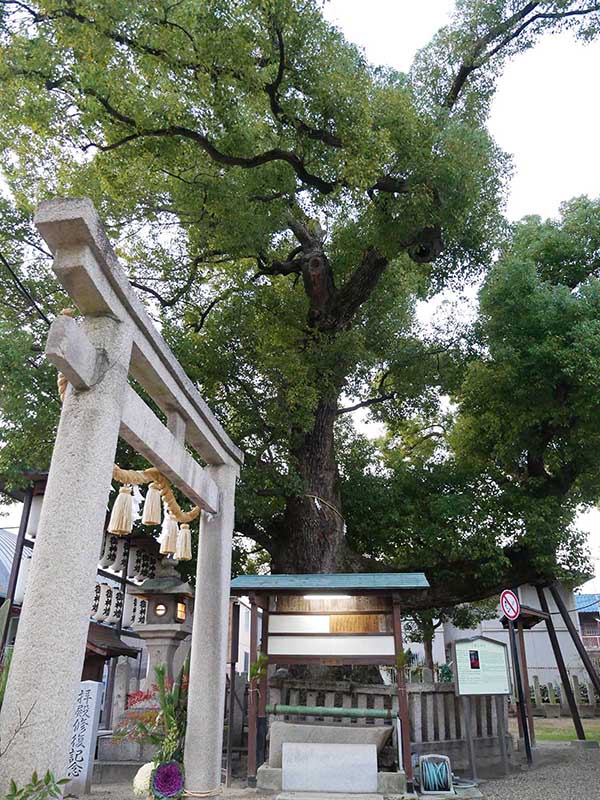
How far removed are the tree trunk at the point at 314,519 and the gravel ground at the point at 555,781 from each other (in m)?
4.29

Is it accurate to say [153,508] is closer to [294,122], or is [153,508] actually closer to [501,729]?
→ [501,729]

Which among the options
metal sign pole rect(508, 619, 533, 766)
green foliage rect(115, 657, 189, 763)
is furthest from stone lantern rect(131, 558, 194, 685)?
metal sign pole rect(508, 619, 533, 766)

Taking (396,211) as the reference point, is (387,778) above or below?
below

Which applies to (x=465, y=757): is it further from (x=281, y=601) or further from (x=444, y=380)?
(x=444, y=380)

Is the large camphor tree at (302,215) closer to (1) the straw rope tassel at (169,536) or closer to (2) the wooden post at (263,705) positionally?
(2) the wooden post at (263,705)

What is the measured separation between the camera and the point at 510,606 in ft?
29.9

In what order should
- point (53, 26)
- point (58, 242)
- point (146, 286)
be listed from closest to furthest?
point (58, 242)
point (53, 26)
point (146, 286)

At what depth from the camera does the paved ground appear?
679 cm

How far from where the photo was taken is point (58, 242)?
3.24 metres

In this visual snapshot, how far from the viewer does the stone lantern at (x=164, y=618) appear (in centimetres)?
874

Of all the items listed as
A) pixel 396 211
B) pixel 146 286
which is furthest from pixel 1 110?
pixel 396 211

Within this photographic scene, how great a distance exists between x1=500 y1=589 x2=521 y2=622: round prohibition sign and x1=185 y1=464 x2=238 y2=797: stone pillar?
18.1ft

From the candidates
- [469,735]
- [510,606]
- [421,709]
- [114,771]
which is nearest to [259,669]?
[421,709]

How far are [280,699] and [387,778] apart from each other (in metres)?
2.24
